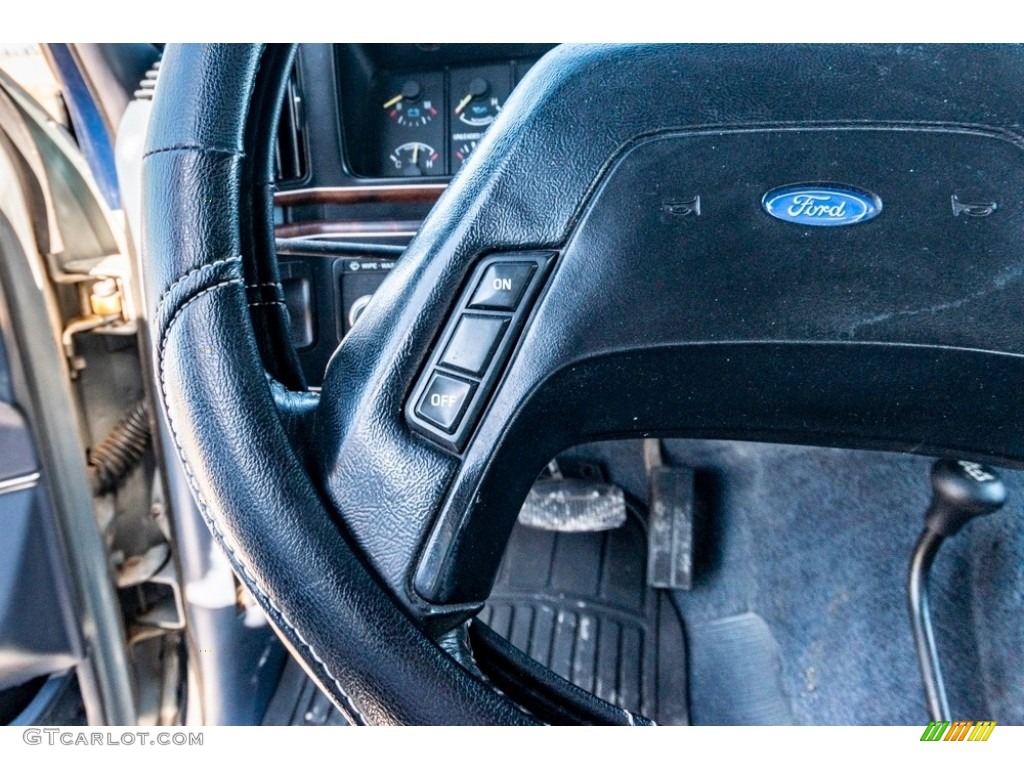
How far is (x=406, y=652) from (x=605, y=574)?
87 centimetres

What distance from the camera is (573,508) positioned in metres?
1.23

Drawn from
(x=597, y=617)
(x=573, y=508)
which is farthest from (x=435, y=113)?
(x=597, y=617)

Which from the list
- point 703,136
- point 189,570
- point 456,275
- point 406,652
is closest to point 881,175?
point 703,136

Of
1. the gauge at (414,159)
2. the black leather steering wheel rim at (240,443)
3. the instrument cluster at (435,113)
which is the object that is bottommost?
the black leather steering wheel rim at (240,443)

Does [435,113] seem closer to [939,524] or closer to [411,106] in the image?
[411,106]

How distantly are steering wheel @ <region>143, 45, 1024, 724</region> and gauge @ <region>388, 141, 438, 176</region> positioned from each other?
1.90 ft

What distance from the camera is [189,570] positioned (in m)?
1.00

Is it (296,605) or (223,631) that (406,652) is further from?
(223,631)

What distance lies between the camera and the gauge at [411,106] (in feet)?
3.33

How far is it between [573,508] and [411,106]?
0.68 meters

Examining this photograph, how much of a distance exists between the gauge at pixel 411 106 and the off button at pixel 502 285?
26.0 inches
